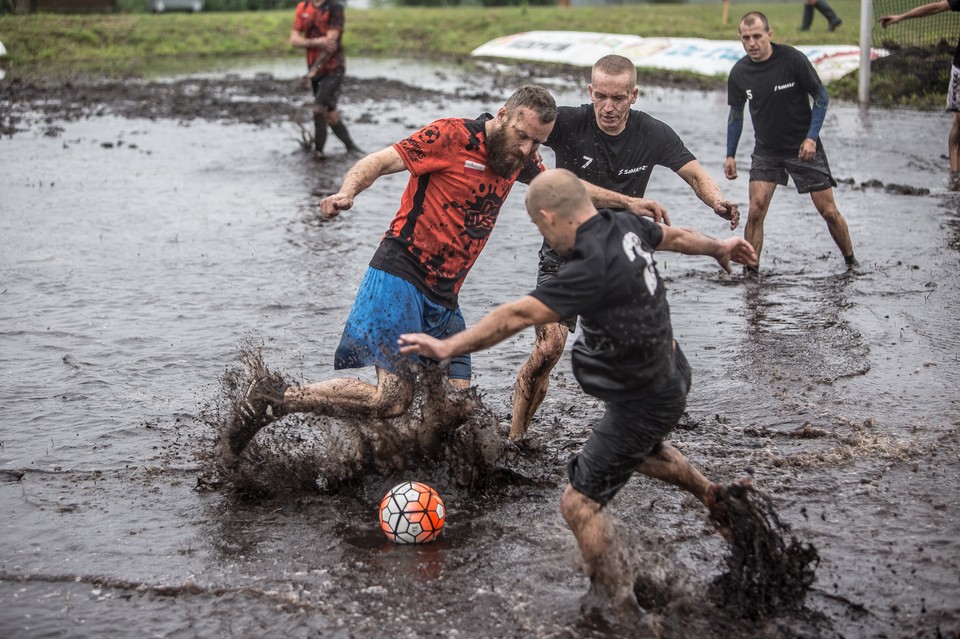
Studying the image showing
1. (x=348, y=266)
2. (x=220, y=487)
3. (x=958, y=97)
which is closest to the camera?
(x=220, y=487)

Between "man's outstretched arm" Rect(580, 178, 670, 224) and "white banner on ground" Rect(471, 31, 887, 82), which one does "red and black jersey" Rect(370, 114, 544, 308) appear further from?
"white banner on ground" Rect(471, 31, 887, 82)

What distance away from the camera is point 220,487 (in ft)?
→ 18.9

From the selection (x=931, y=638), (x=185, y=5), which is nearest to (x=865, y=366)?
(x=931, y=638)

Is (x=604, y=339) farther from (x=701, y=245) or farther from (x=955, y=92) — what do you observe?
(x=955, y=92)

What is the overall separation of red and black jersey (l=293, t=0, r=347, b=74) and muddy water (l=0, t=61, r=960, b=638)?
93.5 inches

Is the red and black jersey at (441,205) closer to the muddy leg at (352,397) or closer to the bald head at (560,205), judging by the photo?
the muddy leg at (352,397)

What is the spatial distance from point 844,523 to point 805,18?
24.3 m

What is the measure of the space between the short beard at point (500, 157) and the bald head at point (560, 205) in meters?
1.14

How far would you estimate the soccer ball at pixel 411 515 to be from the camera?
16.6ft

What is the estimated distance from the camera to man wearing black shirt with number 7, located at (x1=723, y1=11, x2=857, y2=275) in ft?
30.4

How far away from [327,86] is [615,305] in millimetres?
10945

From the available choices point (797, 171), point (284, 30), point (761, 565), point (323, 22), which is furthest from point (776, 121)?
point (284, 30)

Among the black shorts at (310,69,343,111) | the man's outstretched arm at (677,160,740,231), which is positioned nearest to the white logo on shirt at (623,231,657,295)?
the man's outstretched arm at (677,160,740,231)

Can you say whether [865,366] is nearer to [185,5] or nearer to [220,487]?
[220,487]
